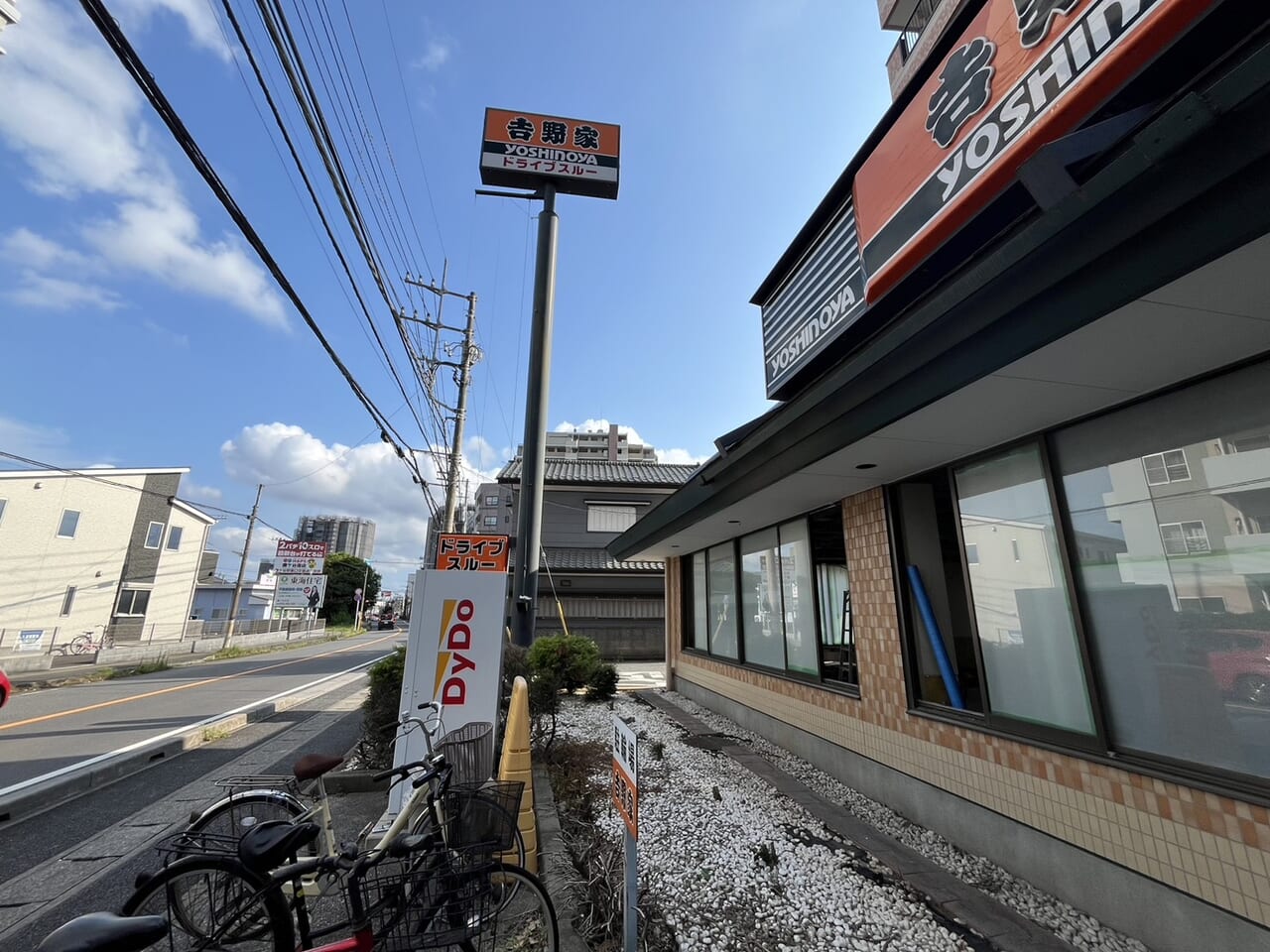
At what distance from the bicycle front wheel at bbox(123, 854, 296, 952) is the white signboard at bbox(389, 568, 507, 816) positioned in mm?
1596

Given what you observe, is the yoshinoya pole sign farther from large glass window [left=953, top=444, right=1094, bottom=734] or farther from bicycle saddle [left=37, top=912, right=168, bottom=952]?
bicycle saddle [left=37, top=912, right=168, bottom=952]

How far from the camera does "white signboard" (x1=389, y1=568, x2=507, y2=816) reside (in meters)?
3.95

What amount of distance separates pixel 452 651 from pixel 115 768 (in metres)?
4.75

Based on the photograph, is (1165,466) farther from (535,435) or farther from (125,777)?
(125,777)

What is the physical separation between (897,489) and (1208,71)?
3.42 metres

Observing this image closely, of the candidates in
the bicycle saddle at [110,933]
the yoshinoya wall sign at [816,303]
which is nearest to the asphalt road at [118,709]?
the bicycle saddle at [110,933]

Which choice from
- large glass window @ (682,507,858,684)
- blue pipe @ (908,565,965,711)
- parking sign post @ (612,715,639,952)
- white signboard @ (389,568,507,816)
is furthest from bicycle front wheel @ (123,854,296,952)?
large glass window @ (682,507,858,684)

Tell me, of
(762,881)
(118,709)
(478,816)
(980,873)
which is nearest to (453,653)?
(478,816)

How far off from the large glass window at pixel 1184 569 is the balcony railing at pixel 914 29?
10.3 m

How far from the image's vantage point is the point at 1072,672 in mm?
3215

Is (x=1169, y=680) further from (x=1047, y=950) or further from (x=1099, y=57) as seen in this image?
(x=1099, y=57)

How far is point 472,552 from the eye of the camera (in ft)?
16.1

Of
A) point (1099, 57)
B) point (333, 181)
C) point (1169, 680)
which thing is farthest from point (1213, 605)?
point (333, 181)

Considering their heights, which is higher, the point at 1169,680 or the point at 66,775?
the point at 1169,680
